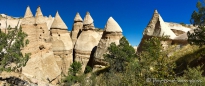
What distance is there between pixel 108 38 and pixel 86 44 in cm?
367

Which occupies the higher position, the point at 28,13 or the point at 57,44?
the point at 28,13

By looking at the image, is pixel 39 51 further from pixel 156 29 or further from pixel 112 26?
pixel 156 29

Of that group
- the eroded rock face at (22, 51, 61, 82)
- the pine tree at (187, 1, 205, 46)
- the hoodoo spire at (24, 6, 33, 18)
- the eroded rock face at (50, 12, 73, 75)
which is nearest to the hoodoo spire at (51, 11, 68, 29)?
the eroded rock face at (50, 12, 73, 75)

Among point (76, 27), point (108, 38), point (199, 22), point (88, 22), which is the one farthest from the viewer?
point (76, 27)

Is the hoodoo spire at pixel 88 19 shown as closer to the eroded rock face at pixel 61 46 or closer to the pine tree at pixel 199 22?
the eroded rock face at pixel 61 46

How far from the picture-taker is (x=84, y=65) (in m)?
26.7

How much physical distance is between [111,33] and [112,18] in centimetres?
226

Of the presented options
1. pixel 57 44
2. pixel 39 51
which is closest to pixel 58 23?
pixel 57 44

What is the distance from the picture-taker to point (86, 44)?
2708 centimetres

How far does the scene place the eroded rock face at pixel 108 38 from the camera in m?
24.2

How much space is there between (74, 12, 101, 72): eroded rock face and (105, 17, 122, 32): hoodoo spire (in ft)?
10.8

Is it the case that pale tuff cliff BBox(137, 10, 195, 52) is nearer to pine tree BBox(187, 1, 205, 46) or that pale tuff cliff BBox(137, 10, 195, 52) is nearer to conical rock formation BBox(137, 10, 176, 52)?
conical rock formation BBox(137, 10, 176, 52)

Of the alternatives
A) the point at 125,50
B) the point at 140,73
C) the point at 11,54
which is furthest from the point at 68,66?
the point at 140,73

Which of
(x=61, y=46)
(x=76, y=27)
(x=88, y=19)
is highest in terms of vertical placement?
(x=88, y=19)
